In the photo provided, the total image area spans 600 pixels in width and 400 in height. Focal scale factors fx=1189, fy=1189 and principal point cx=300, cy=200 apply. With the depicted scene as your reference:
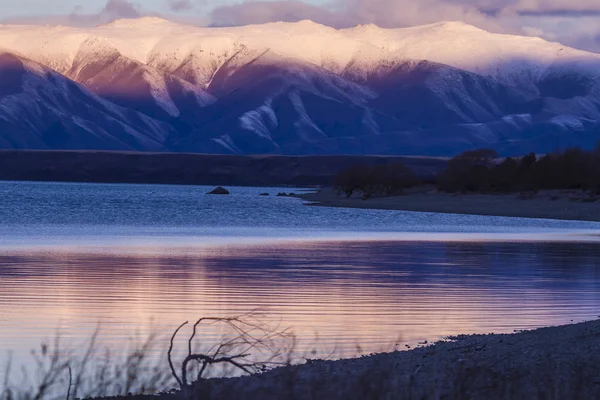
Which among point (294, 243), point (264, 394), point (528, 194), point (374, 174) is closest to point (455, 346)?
point (264, 394)

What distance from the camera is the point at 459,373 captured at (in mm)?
10727

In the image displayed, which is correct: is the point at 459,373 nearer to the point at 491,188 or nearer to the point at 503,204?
the point at 503,204

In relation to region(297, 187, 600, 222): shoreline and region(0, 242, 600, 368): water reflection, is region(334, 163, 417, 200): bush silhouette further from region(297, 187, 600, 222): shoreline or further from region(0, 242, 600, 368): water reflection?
region(0, 242, 600, 368): water reflection

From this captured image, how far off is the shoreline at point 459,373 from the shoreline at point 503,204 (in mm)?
58593

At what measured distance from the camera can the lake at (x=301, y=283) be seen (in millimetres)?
18584

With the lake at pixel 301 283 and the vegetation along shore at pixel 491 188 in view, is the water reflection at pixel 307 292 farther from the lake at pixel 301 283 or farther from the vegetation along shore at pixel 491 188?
the vegetation along shore at pixel 491 188

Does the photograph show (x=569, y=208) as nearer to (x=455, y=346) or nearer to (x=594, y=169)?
(x=594, y=169)

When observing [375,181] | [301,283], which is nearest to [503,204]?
[375,181]

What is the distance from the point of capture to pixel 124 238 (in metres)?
44.4

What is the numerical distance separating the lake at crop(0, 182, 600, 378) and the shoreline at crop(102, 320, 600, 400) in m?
1.10

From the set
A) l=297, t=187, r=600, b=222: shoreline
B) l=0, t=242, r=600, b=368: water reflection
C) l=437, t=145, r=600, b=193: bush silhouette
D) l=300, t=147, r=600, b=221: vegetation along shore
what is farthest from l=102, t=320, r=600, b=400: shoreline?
l=437, t=145, r=600, b=193: bush silhouette

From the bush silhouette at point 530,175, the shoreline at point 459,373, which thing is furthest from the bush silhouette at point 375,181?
the shoreline at point 459,373

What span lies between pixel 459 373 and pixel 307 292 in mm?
13355

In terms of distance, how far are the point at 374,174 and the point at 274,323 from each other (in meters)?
97.8
